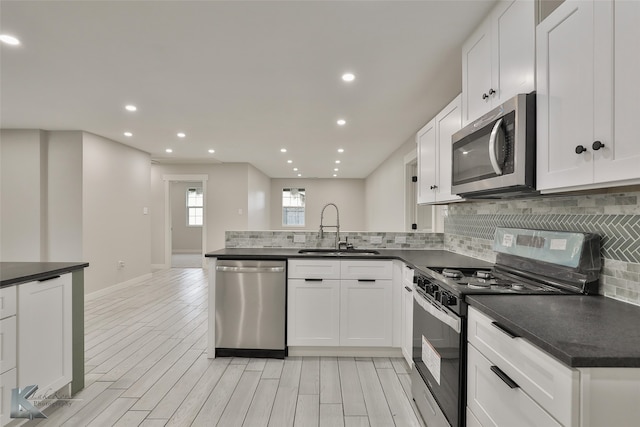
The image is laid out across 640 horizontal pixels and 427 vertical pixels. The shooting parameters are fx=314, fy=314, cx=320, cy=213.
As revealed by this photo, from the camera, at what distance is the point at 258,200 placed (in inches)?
349

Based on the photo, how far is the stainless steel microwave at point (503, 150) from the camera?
1396mm

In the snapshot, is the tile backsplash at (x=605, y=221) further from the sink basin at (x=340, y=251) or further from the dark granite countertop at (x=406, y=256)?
the sink basin at (x=340, y=251)

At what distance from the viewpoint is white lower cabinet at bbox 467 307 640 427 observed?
2.60 ft

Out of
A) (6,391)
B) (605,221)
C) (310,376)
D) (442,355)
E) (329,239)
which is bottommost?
(310,376)

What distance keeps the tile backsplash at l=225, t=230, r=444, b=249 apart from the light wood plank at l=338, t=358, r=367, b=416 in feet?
3.66

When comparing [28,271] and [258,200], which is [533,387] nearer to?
[28,271]

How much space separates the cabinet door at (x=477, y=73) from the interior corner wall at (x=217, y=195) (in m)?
6.08

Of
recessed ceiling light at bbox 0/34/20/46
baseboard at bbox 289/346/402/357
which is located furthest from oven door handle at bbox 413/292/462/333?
recessed ceiling light at bbox 0/34/20/46

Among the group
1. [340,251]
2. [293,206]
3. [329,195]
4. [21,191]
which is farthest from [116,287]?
[329,195]

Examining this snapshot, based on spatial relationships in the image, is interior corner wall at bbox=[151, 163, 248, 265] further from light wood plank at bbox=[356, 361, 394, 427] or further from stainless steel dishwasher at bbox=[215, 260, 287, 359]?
light wood plank at bbox=[356, 361, 394, 427]

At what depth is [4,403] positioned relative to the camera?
1.63 metres

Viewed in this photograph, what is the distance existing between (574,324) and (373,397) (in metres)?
1.54

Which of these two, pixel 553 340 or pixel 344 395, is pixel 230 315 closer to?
pixel 344 395

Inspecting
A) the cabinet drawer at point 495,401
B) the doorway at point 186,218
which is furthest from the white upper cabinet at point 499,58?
the doorway at point 186,218
